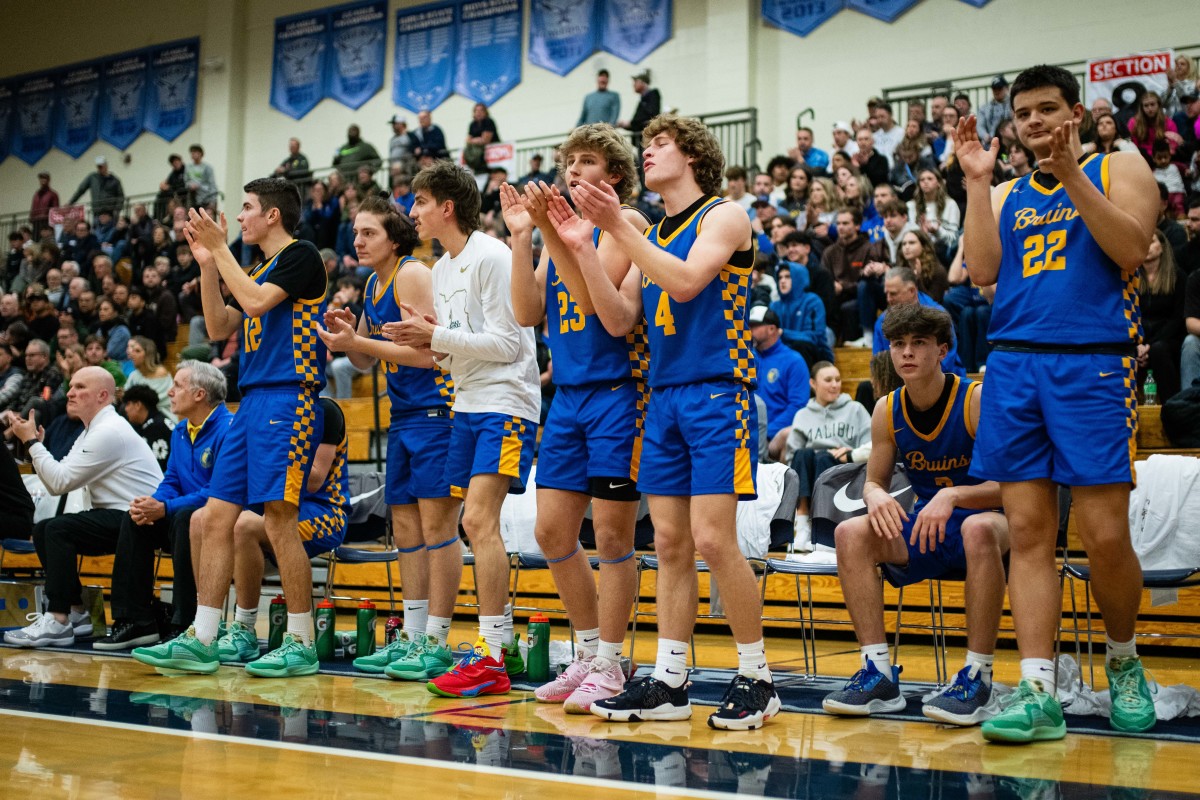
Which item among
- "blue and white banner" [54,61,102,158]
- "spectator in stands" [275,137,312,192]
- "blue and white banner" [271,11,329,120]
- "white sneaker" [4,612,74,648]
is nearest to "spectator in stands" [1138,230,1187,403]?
"white sneaker" [4,612,74,648]

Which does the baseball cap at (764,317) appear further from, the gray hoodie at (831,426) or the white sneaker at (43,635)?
the white sneaker at (43,635)

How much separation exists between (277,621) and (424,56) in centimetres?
1435

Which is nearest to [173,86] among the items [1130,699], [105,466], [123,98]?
[123,98]

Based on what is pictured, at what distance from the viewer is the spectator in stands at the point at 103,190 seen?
65.8ft

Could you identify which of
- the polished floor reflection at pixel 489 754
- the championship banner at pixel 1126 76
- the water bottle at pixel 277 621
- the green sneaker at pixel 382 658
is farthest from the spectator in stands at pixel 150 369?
the championship banner at pixel 1126 76

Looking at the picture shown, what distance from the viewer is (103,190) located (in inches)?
796

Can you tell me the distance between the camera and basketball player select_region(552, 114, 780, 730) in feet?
11.9

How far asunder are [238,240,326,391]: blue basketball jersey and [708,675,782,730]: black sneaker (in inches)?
88.0

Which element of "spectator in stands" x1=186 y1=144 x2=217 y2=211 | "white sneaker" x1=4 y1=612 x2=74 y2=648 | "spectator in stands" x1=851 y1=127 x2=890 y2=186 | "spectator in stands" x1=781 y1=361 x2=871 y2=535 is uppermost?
"spectator in stands" x1=186 y1=144 x2=217 y2=211

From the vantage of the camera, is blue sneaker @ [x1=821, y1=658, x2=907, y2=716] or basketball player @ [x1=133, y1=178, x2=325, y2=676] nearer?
blue sneaker @ [x1=821, y1=658, x2=907, y2=716]

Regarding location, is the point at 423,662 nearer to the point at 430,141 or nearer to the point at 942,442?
the point at 942,442

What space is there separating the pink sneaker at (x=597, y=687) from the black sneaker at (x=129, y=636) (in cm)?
267

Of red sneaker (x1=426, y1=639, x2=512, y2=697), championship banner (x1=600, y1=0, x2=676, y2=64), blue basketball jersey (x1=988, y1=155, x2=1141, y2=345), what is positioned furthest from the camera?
championship banner (x1=600, y1=0, x2=676, y2=64)

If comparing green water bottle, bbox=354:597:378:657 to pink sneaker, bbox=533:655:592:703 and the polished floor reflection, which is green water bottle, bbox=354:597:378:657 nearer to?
the polished floor reflection
